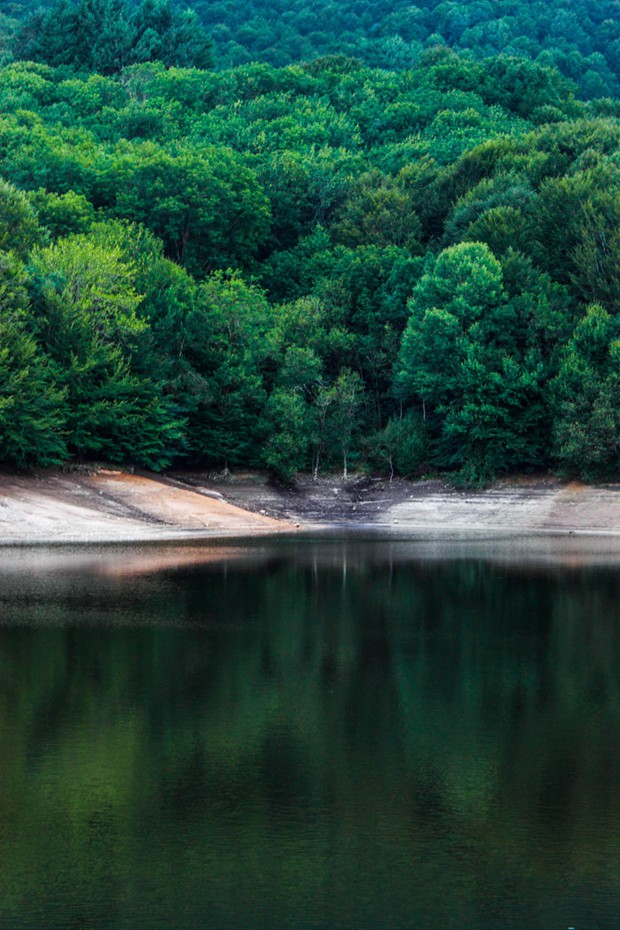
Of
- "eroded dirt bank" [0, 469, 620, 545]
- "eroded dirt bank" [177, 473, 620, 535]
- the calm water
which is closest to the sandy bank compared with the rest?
"eroded dirt bank" [0, 469, 620, 545]

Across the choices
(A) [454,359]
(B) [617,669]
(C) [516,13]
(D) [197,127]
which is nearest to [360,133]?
(D) [197,127]

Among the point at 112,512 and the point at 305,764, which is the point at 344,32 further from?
the point at 305,764

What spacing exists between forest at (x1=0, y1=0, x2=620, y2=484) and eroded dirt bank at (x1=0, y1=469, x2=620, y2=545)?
1.63 meters

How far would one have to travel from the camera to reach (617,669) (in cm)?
2547

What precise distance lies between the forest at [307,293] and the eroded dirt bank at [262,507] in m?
1.63

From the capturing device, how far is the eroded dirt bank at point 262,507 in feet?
182

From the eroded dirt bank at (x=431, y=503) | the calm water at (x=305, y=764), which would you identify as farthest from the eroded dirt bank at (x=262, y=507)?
the calm water at (x=305, y=764)

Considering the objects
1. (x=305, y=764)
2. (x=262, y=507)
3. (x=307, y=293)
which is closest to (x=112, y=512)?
(x=262, y=507)

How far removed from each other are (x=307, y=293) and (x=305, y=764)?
243ft

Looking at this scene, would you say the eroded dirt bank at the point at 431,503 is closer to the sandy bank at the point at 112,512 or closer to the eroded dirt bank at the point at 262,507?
the eroded dirt bank at the point at 262,507

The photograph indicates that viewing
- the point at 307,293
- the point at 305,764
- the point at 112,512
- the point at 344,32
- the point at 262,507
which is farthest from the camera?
the point at 344,32

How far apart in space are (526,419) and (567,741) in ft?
171

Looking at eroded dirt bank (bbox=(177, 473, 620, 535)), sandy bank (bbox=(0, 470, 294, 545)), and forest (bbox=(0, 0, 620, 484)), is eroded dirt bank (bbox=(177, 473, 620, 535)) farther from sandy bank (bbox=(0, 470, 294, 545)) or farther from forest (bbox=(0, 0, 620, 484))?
sandy bank (bbox=(0, 470, 294, 545))

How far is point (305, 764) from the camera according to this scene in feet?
57.6
